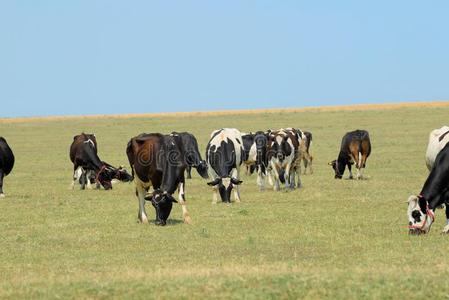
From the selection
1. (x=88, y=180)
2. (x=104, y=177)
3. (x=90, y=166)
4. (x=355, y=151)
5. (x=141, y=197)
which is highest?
(x=355, y=151)

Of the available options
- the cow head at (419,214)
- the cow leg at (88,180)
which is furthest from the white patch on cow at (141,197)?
the cow leg at (88,180)

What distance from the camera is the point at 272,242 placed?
1608 centimetres

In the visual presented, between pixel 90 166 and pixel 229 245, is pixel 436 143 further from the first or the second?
pixel 90 166

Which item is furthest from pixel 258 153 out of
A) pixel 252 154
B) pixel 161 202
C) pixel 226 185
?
pixel 161 202

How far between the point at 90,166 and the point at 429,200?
1663 cm

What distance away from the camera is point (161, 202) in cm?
1852

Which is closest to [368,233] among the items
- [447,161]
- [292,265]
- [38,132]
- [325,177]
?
[447,161]

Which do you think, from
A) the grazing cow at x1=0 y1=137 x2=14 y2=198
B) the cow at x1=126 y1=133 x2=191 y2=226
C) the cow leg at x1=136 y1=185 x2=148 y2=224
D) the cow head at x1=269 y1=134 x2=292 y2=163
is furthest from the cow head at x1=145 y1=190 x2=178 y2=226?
the cow head at x1=269 y1=134 x2=292 y2=163

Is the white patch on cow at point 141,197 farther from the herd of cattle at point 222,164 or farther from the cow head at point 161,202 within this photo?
the cow head at point 161,202

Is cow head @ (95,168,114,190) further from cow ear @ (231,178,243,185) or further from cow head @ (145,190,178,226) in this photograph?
cow head @ (145,190,178,226)

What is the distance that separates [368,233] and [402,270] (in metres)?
4.55

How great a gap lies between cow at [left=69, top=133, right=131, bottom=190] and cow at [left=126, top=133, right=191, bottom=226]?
10.7 meters

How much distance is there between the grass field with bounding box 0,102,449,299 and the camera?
11.5 metres

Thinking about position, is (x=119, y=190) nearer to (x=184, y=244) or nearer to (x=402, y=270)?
(x=184, y=244)
